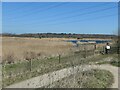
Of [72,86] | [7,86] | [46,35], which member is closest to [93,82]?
[72,86]

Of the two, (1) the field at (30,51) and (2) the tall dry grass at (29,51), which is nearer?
(1) the field at (30,51)

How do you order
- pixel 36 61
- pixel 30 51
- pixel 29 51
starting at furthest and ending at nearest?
1. pixel 30 51
2. pixel 29 51
3. pixel 36 61

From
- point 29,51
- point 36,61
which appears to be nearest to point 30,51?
point 29,51

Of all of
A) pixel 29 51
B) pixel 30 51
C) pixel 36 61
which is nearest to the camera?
pixel 36 61

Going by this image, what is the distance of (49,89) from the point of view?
33.3 feet

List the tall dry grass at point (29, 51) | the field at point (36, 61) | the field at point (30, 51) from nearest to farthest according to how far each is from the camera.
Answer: the field at point (36, 61), the field at point (30, 51), the tall dry grass at point (29, 51)

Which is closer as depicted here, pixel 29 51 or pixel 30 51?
pixel 29 51

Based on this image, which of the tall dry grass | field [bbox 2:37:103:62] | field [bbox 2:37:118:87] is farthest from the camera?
the tall dry grass

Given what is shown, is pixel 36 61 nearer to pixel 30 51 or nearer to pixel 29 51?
pixel 29 51

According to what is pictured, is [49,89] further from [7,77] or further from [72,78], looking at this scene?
[7,77]

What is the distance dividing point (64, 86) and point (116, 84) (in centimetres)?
350

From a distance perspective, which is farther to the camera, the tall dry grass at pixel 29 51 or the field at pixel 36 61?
the tall dry grass at pixel 29 51

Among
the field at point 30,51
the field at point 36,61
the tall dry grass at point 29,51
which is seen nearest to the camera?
the field at point 36,61

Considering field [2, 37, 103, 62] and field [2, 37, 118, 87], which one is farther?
field [2, 37, 103, 62]
